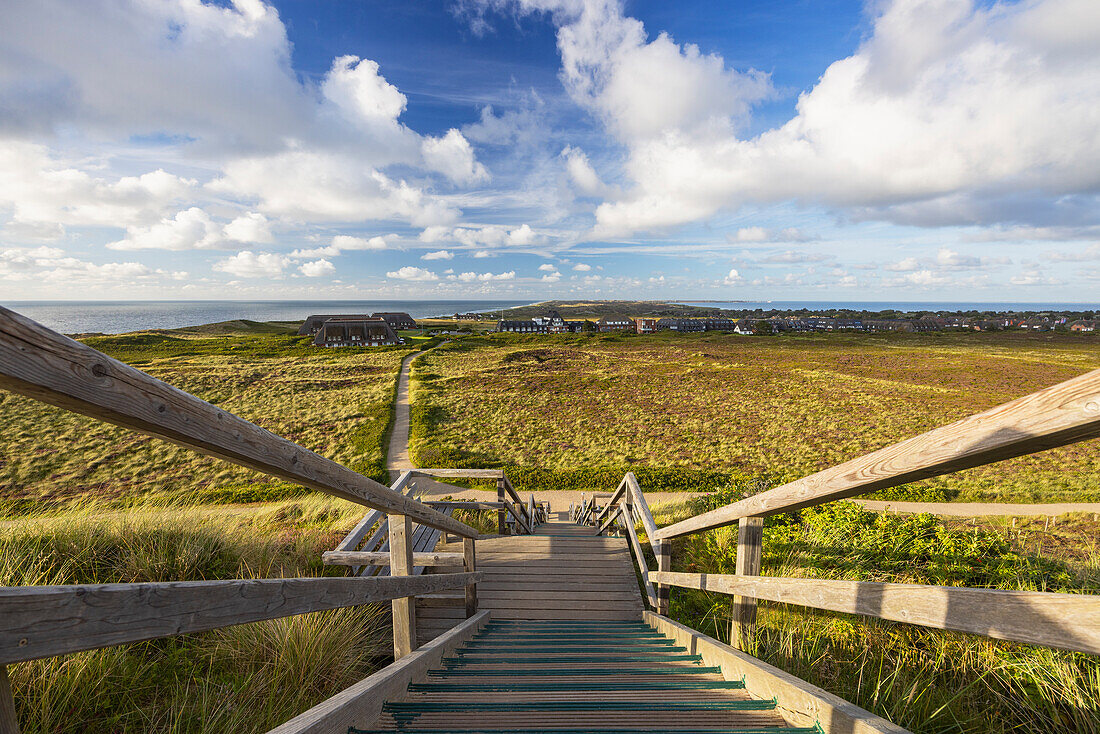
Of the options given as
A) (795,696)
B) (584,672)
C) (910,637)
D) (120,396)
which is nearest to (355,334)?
(584,672)

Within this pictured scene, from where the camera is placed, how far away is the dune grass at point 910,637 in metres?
2.46

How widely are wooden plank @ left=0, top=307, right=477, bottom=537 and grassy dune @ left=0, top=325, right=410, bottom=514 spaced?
23.1 ft

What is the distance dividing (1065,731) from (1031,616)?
2195 mm

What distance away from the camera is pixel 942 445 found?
52.3 inches

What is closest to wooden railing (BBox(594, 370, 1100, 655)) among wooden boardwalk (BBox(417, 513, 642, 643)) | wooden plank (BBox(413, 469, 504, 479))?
wooden boardwalk (BBox(417, 513, 642, 643))

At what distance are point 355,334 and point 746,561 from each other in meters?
61.8

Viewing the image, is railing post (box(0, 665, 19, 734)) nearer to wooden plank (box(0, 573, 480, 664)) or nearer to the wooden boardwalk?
wooden plank (box(0, 573, 480, 664))

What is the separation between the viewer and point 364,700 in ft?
6.32

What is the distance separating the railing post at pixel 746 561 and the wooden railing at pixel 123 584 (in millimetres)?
2333

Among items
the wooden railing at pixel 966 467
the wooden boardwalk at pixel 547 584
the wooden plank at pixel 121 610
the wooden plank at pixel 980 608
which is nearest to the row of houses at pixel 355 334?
the wooden boardwalk at pixel 547 584

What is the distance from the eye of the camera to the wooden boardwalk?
16.1ft

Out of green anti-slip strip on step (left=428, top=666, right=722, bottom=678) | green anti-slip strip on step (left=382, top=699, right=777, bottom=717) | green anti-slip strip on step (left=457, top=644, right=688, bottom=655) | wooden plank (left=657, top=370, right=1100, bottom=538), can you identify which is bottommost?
green anti-slip strip on step (left=457, top=644, right=688, bottom=655)

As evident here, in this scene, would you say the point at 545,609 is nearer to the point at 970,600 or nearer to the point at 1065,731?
the point at 1065,731

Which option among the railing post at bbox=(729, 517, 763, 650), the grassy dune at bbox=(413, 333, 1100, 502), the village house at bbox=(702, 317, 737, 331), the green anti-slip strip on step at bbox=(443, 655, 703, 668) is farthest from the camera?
the village house at bbox=(702, 317, 737, 331)
